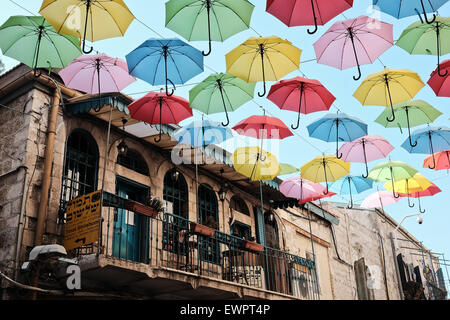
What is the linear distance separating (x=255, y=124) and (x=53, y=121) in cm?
412

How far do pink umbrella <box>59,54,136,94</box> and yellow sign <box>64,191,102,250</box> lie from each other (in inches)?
78.1

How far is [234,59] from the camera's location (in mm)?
8180

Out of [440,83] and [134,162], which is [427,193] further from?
[134,162]

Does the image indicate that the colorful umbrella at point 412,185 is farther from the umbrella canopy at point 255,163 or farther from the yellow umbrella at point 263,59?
the yellow umbrella at point 263,59

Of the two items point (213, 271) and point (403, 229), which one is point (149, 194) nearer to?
point (213, 271)

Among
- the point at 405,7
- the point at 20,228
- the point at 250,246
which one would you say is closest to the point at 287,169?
the point at 250,246

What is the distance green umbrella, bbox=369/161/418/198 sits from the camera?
11.7m

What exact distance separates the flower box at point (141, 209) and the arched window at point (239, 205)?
506 centimetres

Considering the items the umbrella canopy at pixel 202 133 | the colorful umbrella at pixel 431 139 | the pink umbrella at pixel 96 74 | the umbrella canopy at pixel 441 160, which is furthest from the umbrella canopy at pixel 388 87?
the pink umbrella at pixel 96 74

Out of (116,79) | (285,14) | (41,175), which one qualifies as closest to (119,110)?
(116,79)

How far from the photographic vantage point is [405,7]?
702cm

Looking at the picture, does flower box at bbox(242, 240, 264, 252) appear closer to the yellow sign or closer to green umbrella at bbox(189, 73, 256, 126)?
green umbrella at bbox(189, 73, 256, 126)

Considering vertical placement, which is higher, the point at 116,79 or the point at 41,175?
the point at 116,79

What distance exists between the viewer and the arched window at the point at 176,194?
1230cm
